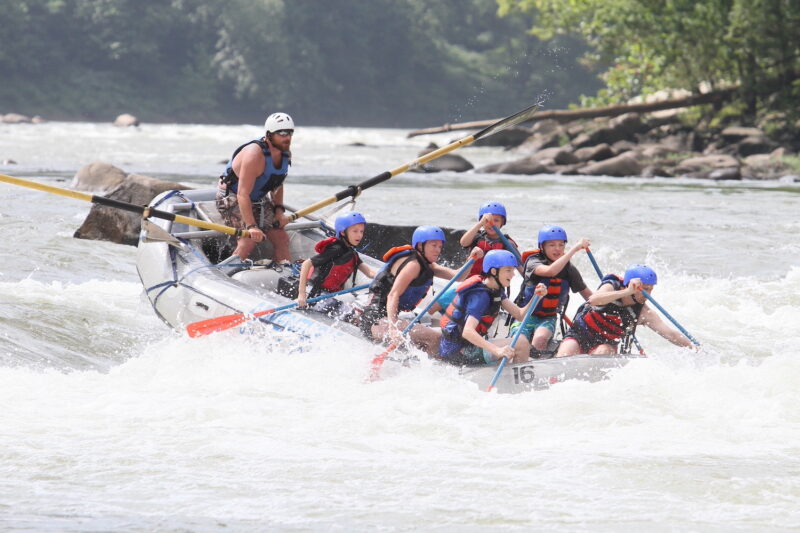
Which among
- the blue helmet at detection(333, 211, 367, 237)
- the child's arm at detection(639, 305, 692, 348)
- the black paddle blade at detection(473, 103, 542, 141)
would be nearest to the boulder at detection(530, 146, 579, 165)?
the black paddle blade at detection(473, 103, 542, 141)

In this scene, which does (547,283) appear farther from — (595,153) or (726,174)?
(595,153)

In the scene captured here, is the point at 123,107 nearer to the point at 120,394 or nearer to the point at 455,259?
the point at 455,259

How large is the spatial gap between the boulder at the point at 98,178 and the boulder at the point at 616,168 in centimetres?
1136

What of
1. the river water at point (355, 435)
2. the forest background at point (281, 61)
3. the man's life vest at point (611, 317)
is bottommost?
the river water at point (355, 435)

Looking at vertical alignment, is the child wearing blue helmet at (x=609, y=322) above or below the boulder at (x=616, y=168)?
below

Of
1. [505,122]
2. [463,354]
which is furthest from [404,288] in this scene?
[505,122]

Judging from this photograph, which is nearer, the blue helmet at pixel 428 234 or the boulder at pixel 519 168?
the blue helmet at pixel 428 234

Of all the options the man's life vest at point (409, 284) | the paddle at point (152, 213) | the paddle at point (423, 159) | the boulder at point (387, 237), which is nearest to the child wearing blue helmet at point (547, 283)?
the man's life vest at point (409, 284)

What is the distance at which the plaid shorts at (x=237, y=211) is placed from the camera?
9.53 m

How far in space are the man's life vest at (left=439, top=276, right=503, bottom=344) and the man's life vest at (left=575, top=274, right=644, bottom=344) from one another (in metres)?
0.66

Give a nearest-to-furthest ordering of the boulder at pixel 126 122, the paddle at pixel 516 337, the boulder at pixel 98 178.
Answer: the paddle at pixel 516 337 < the boulder at pixel 98 178 < the boulder at pixel 126 122

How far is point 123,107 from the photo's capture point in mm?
61812

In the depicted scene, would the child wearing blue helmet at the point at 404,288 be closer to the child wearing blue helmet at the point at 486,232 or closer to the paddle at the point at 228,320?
the paddle at the point at 228,320

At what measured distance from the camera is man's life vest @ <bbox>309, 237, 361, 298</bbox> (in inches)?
330
